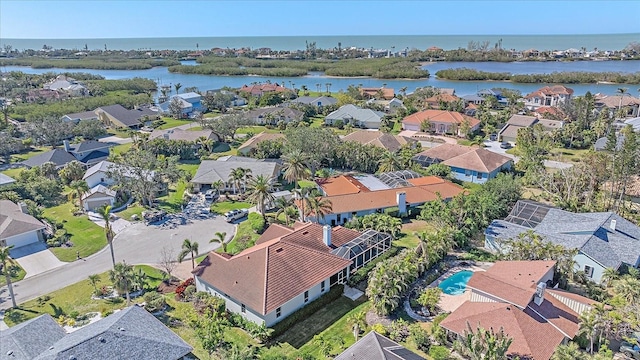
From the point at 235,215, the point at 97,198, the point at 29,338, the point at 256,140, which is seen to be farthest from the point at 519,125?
the point at 29,338

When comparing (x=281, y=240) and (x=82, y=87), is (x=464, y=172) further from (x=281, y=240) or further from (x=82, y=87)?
(x=82, y=87)

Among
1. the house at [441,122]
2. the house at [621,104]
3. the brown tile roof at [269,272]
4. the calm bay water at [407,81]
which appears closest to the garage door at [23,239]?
the brown tile roof at [269,272]

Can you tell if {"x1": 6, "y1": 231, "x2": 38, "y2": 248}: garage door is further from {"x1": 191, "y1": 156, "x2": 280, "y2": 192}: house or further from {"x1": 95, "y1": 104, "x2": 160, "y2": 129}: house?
{"x1": 95, "y1": 104, "x2": 160, "y2": 129}: house

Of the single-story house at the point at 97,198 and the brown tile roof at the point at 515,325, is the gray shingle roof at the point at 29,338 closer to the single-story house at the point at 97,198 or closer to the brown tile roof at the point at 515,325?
the brown tile roof at the point at 515,325

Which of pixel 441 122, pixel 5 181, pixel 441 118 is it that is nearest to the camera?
pixel 5 181

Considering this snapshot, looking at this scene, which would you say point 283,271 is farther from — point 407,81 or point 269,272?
point 407,81

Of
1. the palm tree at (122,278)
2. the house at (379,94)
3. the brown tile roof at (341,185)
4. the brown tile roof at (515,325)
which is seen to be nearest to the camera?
the brown tile roof at (515,325)

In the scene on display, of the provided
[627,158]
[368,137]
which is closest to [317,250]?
[627,158]
